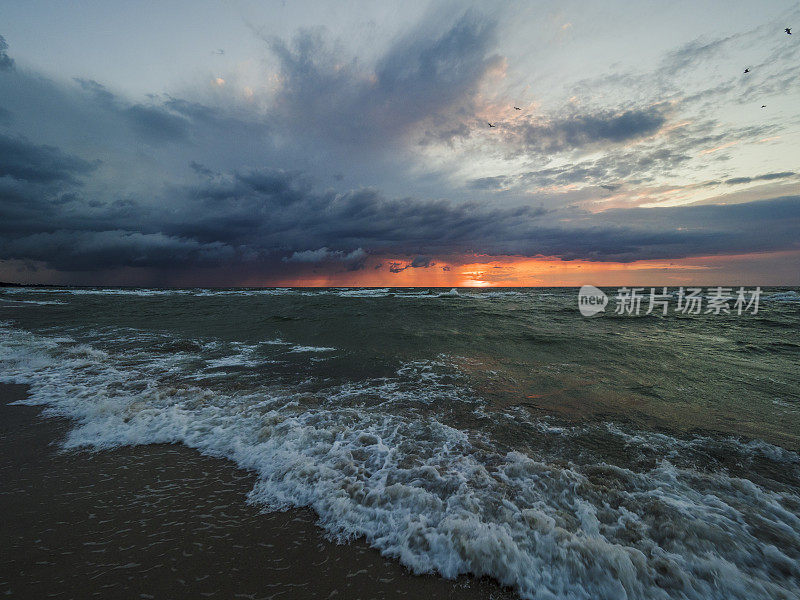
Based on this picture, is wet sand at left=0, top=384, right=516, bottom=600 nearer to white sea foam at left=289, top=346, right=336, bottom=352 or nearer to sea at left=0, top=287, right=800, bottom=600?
sea at left=0, top=287, right=800, bottom=600

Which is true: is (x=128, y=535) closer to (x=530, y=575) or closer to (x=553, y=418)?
(x=530, y=575)

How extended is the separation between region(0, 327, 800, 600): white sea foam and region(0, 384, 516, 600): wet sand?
0.22 m

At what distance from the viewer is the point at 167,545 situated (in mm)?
3047

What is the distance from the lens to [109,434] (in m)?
5.14

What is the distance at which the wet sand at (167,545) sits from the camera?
265 centimetres

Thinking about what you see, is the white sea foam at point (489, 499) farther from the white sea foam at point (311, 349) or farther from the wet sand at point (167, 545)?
the white sea foam at point (311, 349)

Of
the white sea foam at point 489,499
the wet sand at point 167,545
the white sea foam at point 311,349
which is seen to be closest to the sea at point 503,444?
the white sea foam at point 489,499

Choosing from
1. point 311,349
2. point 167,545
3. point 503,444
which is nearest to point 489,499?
point 503,444

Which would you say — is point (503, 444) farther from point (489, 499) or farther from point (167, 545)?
point (167, 545)

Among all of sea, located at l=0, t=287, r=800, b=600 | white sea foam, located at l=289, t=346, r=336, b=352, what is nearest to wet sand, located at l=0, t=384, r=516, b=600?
sea, located at l=0, t=287, r=800, b=600

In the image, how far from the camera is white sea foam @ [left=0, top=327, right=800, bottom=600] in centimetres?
280

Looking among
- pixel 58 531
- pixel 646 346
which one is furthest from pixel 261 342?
pixel 646 346

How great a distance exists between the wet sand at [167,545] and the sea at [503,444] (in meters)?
0.21

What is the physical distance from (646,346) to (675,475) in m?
10.1
